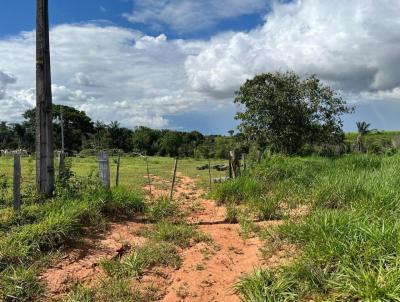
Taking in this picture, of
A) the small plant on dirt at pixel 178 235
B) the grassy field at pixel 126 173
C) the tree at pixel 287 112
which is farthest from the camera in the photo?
the tree at pixel 287 112

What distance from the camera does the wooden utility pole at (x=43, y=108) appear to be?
Answer: 25.7 feet

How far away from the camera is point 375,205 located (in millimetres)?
6188

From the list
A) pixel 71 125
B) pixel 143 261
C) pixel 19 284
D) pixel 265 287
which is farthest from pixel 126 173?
pixel 71 125

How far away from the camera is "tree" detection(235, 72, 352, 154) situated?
19.0 m

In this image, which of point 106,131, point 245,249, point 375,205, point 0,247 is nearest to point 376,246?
point 375,205

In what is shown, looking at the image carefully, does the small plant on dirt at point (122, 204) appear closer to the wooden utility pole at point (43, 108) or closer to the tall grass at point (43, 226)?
the tall grass at point (43, 226)

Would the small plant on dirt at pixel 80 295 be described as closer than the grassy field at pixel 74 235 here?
Yes

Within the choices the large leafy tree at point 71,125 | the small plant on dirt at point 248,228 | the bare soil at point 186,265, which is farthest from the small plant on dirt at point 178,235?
the large leafy tree at point 71,125

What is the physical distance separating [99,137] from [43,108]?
58839 mm

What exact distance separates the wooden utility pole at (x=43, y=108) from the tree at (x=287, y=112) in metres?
12.3

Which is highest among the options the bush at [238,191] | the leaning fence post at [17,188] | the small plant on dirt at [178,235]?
the leaning fence post at [17,188]

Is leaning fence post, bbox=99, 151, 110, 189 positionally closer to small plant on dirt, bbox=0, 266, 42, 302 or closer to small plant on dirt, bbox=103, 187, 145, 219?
small plant on dirt, bbox=103, 187, 145, 219

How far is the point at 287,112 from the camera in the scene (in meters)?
18.8

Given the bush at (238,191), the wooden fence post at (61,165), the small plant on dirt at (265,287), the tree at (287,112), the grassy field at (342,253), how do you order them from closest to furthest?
the grassy field at (342,253) < the small plant on dirt at (265,287) < the wooden fence post at (61,165) < the bush at (238,191) < the tree at (287,112)
